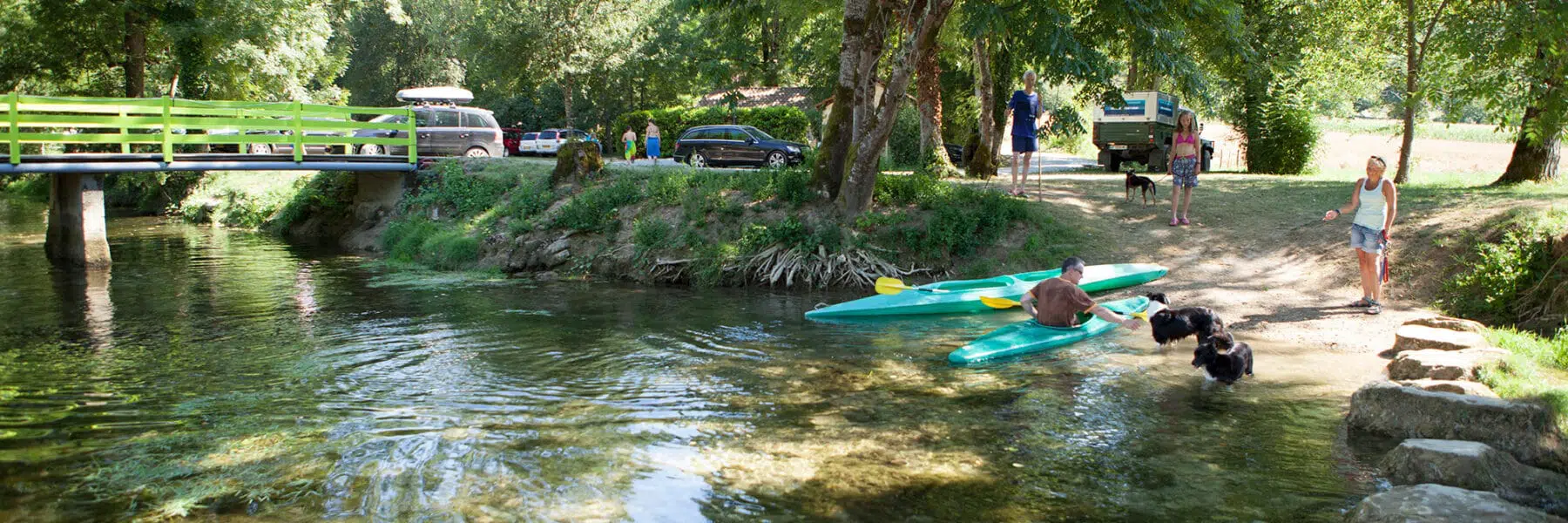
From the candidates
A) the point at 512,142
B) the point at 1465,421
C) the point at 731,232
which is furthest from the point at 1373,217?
the point at 512,142

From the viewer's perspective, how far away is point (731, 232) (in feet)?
50.2

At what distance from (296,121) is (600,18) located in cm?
1810

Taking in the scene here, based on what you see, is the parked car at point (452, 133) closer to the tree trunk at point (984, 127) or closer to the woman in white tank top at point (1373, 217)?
the tree trunk at point (984, 127)

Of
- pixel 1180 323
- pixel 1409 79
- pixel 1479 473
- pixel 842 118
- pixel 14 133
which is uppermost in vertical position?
pixel 1409 79

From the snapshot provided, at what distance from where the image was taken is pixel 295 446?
22.8 ft

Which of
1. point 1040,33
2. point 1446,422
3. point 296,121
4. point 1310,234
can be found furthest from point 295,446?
point 296,121

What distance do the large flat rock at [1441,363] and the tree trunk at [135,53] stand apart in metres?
27.2

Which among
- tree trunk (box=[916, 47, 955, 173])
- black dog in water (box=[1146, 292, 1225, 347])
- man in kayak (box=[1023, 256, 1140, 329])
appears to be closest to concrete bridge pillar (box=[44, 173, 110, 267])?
tree trunk (box=[916, 47, 955, 173])

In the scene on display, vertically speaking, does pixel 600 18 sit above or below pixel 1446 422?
above

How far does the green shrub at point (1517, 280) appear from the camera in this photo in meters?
9.62

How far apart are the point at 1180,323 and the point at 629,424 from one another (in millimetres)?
4827

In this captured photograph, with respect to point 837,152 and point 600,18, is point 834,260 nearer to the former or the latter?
point 837,152

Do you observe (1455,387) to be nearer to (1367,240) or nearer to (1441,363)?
(1441,363)

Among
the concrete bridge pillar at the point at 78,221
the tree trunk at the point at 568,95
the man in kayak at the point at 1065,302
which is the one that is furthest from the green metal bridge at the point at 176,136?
the tree trunk at the point at 568,95
